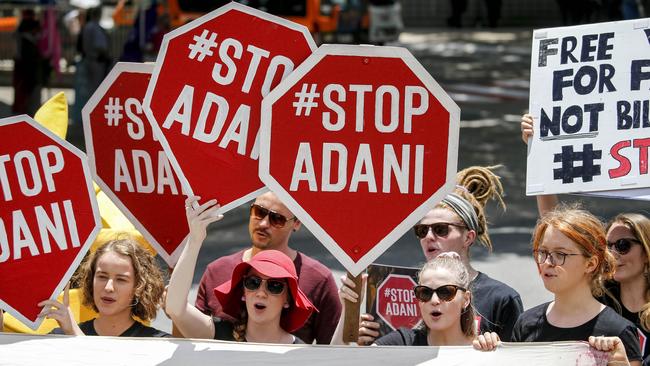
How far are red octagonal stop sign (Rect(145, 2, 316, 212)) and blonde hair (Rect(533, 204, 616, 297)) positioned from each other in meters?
1.08

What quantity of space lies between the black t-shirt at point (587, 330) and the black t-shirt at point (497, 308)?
494 millimetres

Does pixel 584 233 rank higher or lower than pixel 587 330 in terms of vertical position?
higher

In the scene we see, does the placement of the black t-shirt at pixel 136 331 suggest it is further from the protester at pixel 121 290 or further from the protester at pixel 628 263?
the protester at pixel 628 263

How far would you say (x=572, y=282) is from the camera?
4.78m

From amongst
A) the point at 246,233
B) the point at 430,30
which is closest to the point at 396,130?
the point at 246,233

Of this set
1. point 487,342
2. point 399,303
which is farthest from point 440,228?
point 487,342

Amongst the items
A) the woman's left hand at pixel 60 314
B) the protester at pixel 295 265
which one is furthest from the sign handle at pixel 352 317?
the woman's left hand at pixel 60 314

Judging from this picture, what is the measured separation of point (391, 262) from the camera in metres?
A: 11.4

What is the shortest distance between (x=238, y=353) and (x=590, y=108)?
5.87 ft

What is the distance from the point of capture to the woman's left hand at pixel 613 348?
444 centimetres

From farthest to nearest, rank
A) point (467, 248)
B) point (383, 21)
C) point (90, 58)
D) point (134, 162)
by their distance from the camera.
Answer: point (383, 21)
point (90, 58)
point (467, 248)
point (134, 162)

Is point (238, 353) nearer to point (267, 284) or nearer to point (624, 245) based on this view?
point (267, 284)

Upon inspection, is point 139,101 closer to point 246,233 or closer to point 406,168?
point 406,168

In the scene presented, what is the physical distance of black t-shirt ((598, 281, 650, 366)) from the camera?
16.9 feet
